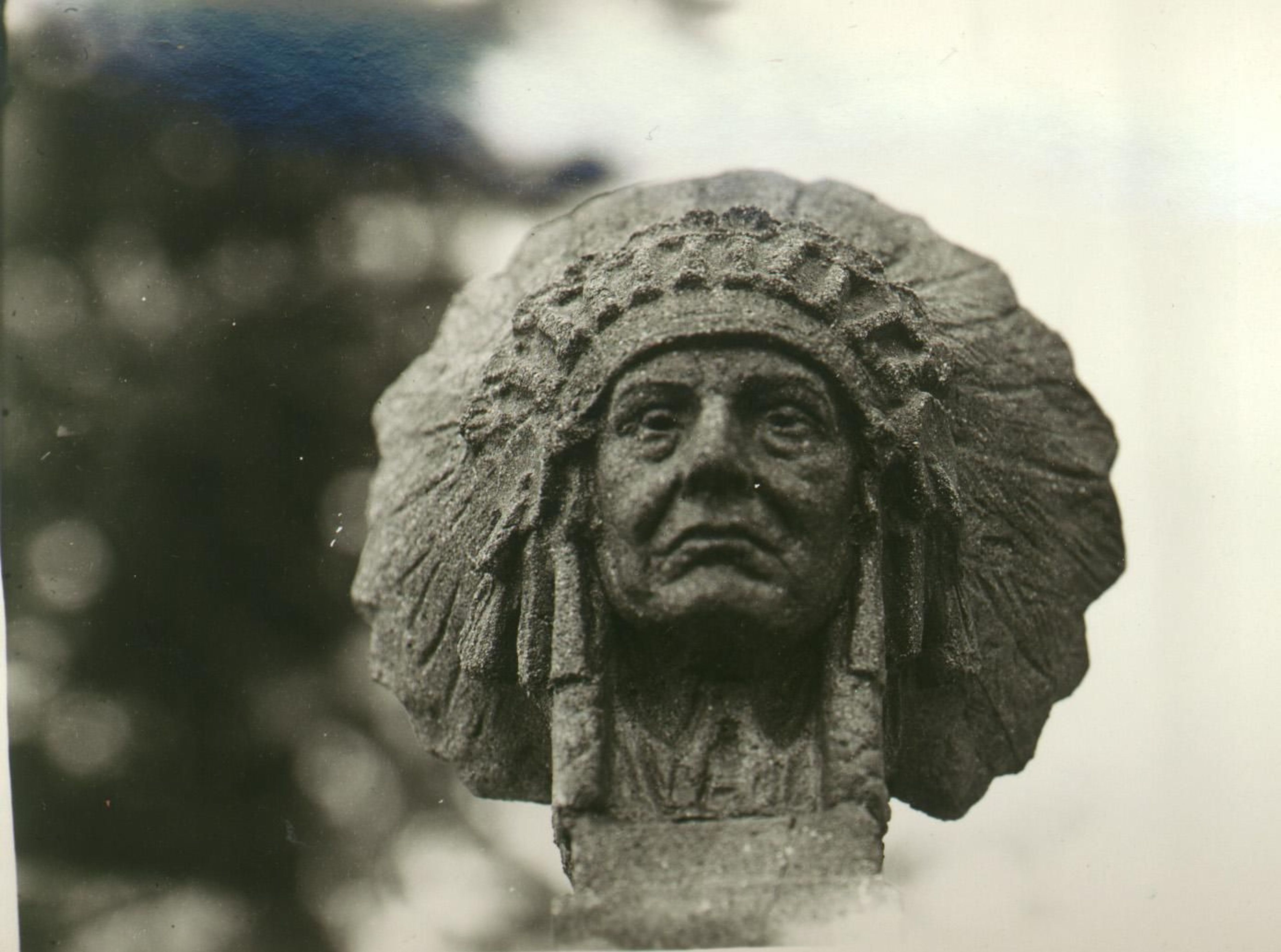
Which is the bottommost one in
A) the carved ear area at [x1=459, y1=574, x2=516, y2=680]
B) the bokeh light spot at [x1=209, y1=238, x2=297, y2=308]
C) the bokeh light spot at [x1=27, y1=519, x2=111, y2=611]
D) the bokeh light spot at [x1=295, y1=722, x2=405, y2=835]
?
the bokeh light spot at [x1=295, y1=722, x2=405, y2=835]

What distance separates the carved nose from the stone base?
2.28 feet

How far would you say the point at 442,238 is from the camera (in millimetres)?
6887

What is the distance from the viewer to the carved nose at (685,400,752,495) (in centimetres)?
482

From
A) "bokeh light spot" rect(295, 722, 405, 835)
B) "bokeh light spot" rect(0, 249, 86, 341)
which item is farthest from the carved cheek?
"bokeh light spot" rect(0, 249, 86, 341)

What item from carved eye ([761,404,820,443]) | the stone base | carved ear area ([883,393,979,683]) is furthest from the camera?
carved ear area ([883,393,979,683])

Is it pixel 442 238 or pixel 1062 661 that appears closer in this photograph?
pixel 1062 661

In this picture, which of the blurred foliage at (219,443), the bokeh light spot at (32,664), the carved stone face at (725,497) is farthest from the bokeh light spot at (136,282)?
the carved stone face at (725,497)

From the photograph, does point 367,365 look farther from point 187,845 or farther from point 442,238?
point 187,845

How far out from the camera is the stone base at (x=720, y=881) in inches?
185

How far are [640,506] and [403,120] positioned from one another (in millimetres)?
2275

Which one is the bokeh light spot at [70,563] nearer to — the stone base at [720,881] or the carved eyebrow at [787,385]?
the stone base at [720,881]

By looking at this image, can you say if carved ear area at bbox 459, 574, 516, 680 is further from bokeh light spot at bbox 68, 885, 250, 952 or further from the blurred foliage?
bokeh light spot at bbox 68, 885, 250, 952

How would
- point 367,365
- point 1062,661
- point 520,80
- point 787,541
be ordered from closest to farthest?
point 787,541, point 1062,661, point 520,80, point 367,365

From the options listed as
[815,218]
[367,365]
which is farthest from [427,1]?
[815,218]
